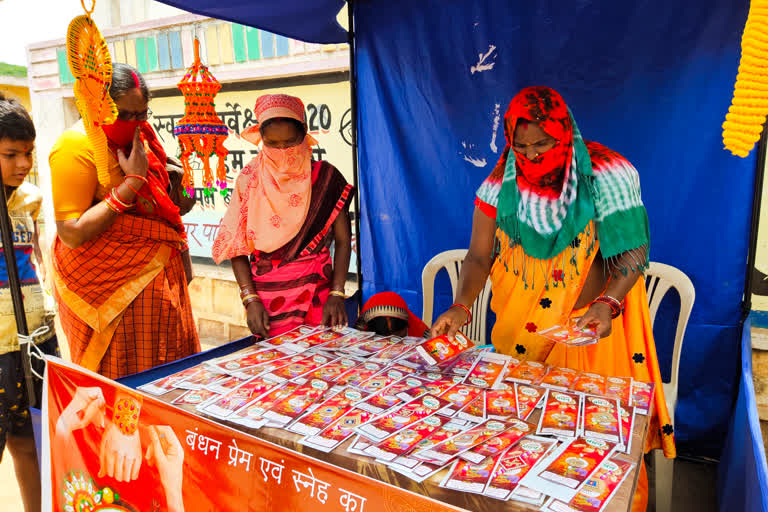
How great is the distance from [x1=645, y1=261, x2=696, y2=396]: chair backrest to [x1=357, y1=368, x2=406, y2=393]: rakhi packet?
1.46 metres

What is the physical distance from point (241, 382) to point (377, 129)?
6.80 feet

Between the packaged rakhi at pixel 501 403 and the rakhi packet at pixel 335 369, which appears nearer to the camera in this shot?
the packaged rakhi at pixel 501 403

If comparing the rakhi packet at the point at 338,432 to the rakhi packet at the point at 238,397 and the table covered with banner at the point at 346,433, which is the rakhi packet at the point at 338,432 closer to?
the table covered with banner at the point at 346,433

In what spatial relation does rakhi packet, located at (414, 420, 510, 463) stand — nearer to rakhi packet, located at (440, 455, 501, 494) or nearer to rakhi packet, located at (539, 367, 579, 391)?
rakhi packet, located at (440, 455, 501, 494)

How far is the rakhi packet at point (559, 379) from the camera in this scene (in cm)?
164

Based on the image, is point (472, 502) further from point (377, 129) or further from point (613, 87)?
point (377, 129)

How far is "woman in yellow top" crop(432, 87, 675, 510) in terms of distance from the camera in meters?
1.90

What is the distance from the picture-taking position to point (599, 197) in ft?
6.34

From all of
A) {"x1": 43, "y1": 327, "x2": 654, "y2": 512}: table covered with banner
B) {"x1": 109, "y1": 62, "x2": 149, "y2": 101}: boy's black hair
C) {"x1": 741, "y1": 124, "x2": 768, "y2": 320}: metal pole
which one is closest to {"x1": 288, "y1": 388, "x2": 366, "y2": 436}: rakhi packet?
{"x1": 43, "y1": 327, "x2": 654, "y2": 512}: table covered with banner

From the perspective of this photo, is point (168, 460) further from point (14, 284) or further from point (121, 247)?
point (14, 284)

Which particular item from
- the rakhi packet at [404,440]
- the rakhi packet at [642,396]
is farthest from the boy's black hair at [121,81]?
the rakhi packet at [642,396]

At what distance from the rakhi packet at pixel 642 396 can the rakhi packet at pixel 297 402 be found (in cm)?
91

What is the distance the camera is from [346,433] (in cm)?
140

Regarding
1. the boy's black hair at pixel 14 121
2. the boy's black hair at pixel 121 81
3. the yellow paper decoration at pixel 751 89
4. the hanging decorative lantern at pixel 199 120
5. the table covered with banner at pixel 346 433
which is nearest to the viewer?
the table covered with banner at pixel 346 433
